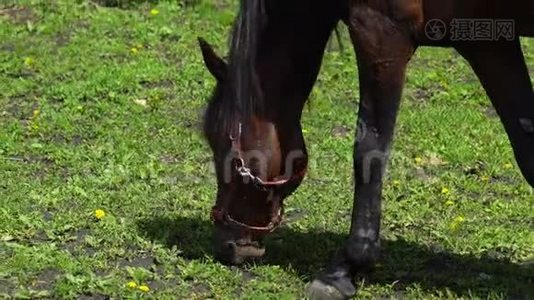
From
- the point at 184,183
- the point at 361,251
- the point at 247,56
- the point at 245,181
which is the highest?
the point at 247,56

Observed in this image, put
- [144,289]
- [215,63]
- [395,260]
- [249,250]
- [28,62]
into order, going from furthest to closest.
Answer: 1. [28,62]
2. [395,260]
3. [249,250]
4. [215,63]
5. [144,289]

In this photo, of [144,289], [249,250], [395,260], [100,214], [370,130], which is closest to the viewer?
[370,130]

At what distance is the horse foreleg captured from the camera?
4191mm

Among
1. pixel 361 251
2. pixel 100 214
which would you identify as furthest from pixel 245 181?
pixel 100 214

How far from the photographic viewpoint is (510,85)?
4469 millimetres

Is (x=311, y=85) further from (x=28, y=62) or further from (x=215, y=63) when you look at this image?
(x=28, y=62)

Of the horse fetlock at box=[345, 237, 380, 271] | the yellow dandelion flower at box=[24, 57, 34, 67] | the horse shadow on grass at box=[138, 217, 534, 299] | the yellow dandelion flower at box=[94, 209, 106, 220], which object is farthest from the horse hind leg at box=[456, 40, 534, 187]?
the yellow dandelion flower at box=[24, 57, 34, 67]

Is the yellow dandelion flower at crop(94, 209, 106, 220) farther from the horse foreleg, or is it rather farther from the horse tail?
the horse foreleg

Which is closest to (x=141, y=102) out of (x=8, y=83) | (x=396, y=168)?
(x=8, y=83)

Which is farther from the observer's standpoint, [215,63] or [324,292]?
[215,63]

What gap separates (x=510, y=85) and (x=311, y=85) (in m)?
0.83

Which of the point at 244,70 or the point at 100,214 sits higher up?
the point at 244,70

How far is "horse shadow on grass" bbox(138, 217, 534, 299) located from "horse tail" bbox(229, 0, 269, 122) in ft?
2.42

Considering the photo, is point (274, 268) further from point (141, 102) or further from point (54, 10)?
point (54, 10)
